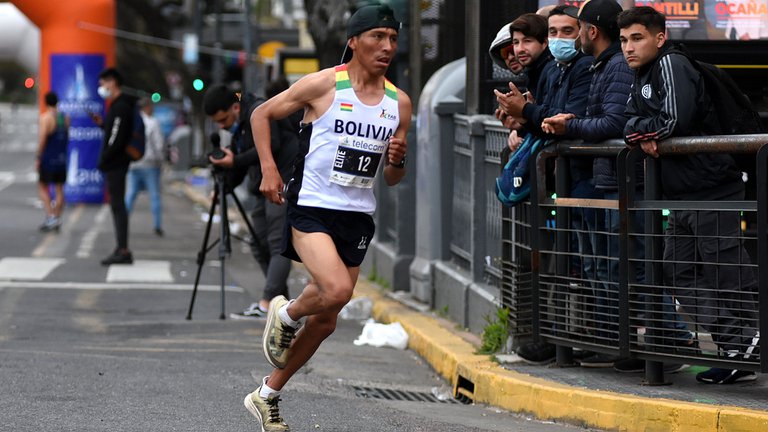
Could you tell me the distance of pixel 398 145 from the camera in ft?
21.0

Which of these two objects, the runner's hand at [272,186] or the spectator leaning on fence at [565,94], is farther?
the spectator leaning on fence at [565,94]

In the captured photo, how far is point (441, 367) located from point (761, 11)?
3.16m

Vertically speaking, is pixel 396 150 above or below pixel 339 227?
above

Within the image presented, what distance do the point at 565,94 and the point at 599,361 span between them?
1.50m

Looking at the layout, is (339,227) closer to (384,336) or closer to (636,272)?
(636,272)

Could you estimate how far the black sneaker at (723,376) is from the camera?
7.16 meters

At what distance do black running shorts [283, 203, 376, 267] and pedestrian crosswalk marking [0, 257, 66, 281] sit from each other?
26.9 feet

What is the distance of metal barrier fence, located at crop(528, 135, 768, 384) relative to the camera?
662 cm

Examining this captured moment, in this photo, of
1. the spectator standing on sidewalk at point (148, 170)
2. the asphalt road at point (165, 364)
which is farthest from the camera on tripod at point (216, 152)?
the spectator standing on sidewalk at point (148, 170)

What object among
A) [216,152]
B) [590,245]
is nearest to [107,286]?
[216,152]

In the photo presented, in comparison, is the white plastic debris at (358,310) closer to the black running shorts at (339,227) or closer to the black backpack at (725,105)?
the black running shorts at (339,227)

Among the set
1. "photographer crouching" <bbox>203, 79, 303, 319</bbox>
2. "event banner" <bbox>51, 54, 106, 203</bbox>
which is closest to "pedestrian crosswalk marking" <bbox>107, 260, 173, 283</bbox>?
"photographer crouching" <bbox>203, 79, 303, 319</bbox>

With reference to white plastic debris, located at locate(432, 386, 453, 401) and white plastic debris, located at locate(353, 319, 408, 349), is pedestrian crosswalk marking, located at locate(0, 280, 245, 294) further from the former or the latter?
white plastic debris, located at locate(432, 386, 453, 401)

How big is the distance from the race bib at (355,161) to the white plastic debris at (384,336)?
396 centimetres
